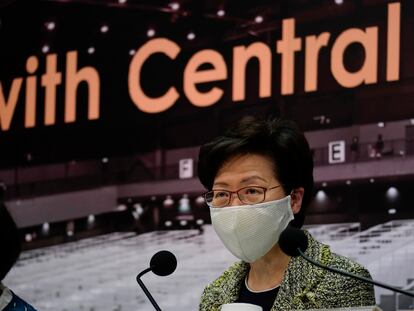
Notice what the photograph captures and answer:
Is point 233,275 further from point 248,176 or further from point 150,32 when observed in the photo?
point 150,32

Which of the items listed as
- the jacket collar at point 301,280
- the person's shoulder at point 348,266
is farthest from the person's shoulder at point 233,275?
the person's shoulder at point 348,266

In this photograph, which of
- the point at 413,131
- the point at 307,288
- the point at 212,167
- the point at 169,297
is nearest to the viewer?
the point at 307,288

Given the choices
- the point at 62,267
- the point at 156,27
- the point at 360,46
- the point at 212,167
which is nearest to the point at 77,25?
the point at 156,27

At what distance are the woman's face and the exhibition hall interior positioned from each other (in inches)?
43.7

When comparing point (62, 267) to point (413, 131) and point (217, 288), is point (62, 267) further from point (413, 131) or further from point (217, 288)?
point (217, 288)

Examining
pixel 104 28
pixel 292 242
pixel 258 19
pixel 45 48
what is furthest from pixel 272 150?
pixel 45 48

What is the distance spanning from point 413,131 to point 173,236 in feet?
3.81

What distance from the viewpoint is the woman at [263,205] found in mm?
1870

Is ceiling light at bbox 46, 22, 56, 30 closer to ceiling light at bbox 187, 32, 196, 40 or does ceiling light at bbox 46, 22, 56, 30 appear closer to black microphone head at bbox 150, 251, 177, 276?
ceiling light at bbox 187, 32, 196, 40

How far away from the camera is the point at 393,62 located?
3305 mm

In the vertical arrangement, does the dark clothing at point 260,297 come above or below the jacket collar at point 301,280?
below

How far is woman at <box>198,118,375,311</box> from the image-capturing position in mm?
1870

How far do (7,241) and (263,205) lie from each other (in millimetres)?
927

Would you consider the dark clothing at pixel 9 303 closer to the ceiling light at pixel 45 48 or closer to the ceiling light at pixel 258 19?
the ceiling light at pixel 258 19
